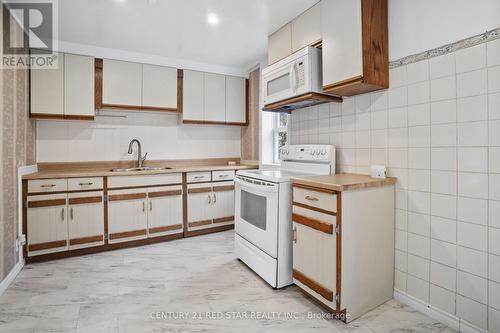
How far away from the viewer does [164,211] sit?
340cm

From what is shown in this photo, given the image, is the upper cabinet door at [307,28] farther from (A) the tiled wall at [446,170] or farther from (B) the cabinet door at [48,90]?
(B) the cabinet door at [48,90]

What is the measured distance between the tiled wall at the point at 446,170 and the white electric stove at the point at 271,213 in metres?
0.56

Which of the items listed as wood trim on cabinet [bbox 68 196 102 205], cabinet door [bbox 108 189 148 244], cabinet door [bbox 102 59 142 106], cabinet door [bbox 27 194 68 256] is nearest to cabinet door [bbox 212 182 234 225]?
cabinet door [bbox 108 189 148 244]

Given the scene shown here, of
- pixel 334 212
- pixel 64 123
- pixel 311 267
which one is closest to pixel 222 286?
pixel 311 267

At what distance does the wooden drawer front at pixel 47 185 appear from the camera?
2.71 metres

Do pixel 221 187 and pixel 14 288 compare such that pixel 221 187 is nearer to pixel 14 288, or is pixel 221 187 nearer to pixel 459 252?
pixel 14 288

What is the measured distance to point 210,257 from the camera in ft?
9.55

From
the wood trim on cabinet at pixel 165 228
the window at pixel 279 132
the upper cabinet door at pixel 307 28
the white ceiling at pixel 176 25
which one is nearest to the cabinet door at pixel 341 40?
the upper cabinet door at pixel 307 28

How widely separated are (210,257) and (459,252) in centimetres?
214

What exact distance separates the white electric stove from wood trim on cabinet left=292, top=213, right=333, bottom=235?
0.13 metres

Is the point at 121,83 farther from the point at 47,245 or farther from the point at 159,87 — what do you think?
the point at 47,245

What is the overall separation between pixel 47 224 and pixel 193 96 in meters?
2.27

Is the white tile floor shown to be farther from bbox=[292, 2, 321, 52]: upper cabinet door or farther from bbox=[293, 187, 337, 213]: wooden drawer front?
bbox=[292, 2, 321, 52]: upper cabinet door

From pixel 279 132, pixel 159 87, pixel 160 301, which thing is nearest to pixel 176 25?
pixel 159 87
